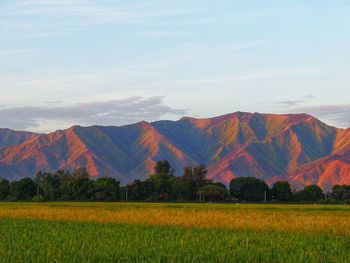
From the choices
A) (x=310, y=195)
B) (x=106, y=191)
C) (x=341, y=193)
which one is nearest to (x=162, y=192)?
(x=106, y=191)

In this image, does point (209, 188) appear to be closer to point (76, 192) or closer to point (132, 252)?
point (76, 192)

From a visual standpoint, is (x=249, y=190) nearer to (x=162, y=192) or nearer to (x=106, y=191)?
(x=162, y=192)

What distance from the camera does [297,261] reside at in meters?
23.4

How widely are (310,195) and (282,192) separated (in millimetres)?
10326

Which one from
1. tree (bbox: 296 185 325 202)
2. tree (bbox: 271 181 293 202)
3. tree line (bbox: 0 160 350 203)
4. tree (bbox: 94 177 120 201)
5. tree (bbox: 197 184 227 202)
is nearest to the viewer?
tree (bbox: 94 177 120 201)

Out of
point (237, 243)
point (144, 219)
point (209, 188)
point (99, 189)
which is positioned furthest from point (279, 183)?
point (237, 243)

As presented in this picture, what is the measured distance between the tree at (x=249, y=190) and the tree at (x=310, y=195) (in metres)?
10.9

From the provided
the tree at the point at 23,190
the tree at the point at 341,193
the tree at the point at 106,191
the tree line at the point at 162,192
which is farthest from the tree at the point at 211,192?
the tree at the point at 23,190

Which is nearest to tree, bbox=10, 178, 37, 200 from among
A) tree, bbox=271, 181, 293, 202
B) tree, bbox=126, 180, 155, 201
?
tree, bbox=126, 180, 155, 201

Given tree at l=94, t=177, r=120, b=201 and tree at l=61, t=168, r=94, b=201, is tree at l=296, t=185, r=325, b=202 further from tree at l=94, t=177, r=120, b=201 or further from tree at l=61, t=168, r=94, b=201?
tree at l=61, t=168, r=94, b=201

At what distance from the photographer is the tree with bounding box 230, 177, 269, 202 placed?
7490 inches

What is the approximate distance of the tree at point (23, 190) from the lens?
181750mm

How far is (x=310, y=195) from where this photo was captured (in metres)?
186

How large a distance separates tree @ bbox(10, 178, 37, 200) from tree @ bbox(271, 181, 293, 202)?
77156mm
